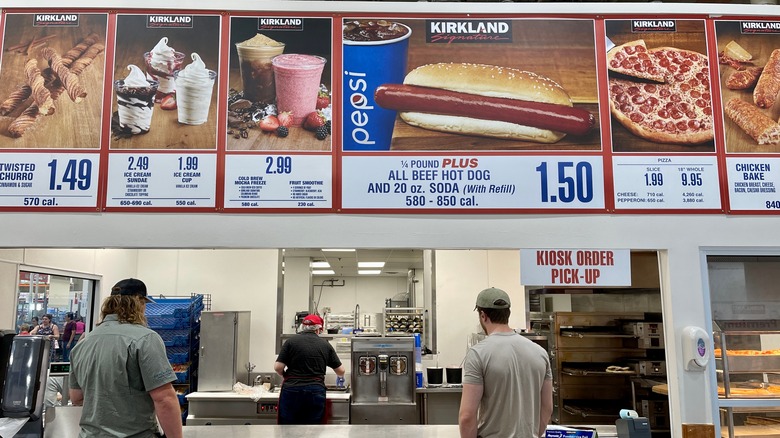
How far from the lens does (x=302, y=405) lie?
500 cm

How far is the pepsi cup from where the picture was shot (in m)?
3.69

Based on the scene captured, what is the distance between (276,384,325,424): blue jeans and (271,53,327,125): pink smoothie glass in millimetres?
2519

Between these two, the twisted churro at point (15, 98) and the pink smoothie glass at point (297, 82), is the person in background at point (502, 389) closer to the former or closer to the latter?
the pink smoothie glass at point (297, 82)

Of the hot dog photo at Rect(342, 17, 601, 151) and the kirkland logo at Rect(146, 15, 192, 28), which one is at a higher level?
the kirkland logo at Rect(146, 15, 192, 28)

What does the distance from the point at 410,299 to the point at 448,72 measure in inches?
496

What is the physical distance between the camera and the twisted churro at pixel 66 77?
12.1ft

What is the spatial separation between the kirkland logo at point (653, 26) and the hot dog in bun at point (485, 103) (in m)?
0.69

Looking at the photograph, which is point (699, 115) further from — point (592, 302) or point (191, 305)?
Result: point (191, 305)

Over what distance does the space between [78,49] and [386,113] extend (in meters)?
2.05

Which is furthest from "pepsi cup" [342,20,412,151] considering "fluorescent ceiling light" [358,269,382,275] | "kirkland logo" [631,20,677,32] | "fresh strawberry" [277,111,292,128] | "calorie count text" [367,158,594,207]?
"fluorescent ceiling light" [358,269,382,275]

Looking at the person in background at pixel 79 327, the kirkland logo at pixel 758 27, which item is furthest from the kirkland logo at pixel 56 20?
the kirkland logo at pixel 758 27

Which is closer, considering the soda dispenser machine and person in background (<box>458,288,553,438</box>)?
person in background (<box>458,288,553,438</box>)

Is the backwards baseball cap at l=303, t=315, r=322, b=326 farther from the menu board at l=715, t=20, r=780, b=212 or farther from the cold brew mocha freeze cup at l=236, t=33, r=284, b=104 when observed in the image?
the menu board at l=715, t=20, r=780, b=212

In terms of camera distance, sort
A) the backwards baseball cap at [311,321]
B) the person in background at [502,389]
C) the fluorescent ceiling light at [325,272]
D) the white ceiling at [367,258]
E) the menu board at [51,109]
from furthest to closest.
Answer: the fluorescent ceiling light at [325,272]
the white ceiling at [367,258]
the backwards baseball cap at [311,321]
the menu board at [51,109]
the person in background at [502,389]
